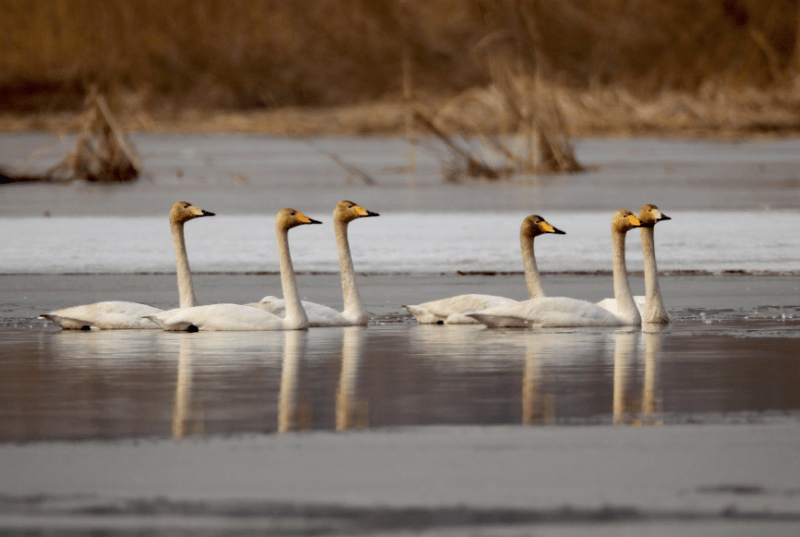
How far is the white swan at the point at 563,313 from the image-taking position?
992 cm

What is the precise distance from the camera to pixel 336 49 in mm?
96375

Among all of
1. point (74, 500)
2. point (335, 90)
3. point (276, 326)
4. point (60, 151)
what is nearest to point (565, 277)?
Result: point (276, 326)

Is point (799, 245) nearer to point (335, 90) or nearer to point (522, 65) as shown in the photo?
point (522, 65)

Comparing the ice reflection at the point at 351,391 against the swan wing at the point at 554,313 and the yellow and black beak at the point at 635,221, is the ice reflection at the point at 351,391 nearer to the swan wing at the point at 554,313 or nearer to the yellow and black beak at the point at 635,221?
the swan wing at the point at 554,313

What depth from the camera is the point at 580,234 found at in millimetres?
17172

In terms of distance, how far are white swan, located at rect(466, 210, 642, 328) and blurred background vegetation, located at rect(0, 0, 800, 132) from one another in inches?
2205

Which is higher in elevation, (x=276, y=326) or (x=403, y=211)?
(x=403, y=211)

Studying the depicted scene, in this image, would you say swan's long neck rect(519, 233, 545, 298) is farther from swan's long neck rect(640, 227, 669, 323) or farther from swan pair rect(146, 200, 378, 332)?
swan pair rect(146, 200, 378, 332)

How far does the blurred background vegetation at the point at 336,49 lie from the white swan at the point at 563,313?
56002 mm

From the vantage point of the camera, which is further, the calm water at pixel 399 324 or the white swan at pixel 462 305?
the white swan at pixel 462 305

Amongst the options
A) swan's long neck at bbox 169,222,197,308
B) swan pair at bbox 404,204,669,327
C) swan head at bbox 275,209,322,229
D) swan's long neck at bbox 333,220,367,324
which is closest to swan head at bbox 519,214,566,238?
swan pair at bbox 404,204,669,327

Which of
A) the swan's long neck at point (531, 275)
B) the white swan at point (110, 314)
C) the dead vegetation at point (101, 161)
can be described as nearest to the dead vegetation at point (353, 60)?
the dead vegetation at point (101, 161)

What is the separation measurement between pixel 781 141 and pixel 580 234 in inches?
1303

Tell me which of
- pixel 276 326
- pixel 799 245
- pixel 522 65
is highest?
pixel 522 65
